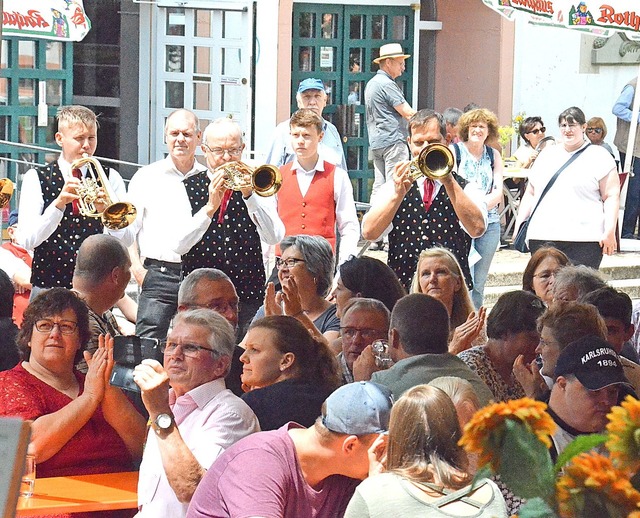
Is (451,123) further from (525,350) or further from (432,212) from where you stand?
(525,350)

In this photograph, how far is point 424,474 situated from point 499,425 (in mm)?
1229

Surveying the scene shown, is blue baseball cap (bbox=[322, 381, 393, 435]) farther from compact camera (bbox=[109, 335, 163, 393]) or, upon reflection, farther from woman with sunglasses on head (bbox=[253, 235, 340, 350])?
woman with sunglasses on head (bbox=[253, 235, 340, 350])

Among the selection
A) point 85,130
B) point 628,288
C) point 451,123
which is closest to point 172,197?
point 85,130

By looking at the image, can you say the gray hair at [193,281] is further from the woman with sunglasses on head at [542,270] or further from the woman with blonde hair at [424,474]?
the woman with blonde hair at [424,474]

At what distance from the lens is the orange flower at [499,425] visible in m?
1.74

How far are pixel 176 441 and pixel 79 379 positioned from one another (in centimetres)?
83

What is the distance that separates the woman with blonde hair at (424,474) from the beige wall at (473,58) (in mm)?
10548

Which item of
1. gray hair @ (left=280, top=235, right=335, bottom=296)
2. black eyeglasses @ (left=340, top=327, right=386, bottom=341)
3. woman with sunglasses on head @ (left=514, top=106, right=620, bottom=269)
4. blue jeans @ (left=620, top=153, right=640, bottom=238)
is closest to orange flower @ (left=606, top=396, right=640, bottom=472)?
black eyeglasses @ (left=340, top=327, right=386, bottom=341)

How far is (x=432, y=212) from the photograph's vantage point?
234 inches


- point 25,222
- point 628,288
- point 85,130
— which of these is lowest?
point 628,288

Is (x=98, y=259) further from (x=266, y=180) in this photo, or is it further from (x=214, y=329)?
(x=214, y=329)

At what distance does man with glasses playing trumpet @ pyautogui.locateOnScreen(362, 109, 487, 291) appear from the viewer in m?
5.78

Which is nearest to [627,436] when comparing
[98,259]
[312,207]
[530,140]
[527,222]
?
[98,259]

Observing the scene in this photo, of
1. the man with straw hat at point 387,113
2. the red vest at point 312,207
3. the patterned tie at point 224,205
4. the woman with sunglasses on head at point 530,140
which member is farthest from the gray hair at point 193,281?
the woman with sunglasses on head at point 530,140
